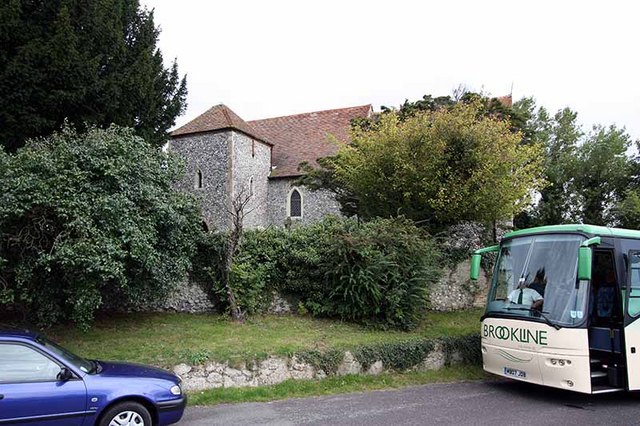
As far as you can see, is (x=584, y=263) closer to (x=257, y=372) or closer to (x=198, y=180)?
(x=257, y=372)

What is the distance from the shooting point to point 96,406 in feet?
18.3

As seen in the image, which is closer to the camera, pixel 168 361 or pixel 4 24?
pixel 168 361

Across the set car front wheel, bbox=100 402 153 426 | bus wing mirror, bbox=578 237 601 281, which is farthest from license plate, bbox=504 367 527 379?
car front wheel, bbox=100 402 153 426

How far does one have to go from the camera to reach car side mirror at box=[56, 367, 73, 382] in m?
5.54

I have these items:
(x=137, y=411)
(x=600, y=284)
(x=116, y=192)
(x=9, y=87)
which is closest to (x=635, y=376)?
(x=600, y=284)

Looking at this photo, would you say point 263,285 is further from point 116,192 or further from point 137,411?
point 137,411

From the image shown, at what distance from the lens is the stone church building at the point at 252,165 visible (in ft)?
96.5

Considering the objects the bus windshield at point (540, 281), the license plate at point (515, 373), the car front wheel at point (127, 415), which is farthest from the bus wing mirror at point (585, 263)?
the car front wheel at point (127, 415)

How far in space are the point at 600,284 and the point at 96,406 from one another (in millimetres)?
8079

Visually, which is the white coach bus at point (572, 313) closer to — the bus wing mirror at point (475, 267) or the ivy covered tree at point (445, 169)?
the bus wing mirror at point (475, 267)

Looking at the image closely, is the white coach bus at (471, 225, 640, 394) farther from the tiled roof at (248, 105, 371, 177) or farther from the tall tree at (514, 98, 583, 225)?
the tall tree at (514, 98, 583, 225)

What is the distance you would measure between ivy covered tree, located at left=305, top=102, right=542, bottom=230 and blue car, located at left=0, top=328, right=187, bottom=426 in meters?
9.53

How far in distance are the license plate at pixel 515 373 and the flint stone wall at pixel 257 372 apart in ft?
8.57

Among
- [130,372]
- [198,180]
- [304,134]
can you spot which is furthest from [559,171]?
[130,372]
